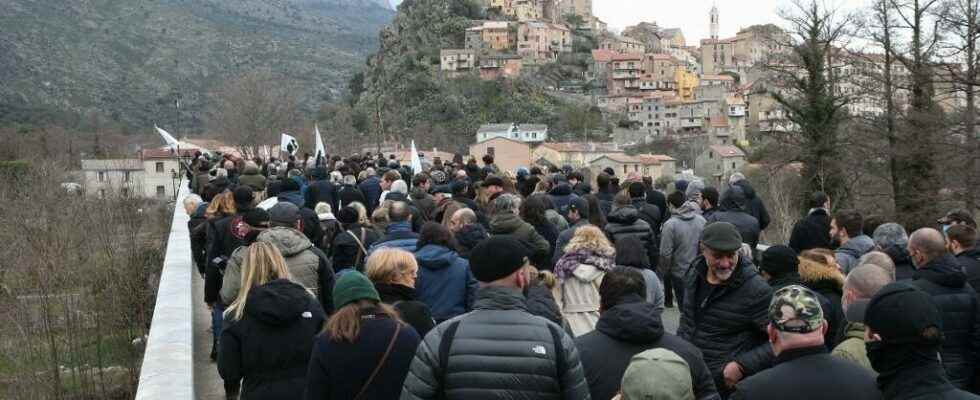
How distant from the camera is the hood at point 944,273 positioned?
588 centimetres

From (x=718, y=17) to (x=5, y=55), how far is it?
371 ft

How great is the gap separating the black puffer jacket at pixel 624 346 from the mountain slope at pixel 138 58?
112298 millimetres

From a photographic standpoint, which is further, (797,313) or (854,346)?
(854,346)

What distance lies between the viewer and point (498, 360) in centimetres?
389

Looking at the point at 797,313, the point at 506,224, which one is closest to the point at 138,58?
the point at 506,224

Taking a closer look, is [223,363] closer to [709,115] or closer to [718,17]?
[709,115]

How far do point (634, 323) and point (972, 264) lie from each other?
3609 millimetres

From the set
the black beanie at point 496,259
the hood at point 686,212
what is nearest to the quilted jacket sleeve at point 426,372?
the black beanie at point 496,259

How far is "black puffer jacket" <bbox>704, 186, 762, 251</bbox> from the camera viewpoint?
9227 millimetres

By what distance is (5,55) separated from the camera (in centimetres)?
12256

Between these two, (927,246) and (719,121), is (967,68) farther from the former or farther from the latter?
(719,121)

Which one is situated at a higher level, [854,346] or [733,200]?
[733,200]

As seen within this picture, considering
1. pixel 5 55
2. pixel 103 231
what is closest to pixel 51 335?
pixel 103 231

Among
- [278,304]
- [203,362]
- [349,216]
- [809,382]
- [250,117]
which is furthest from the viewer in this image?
[250,117]
